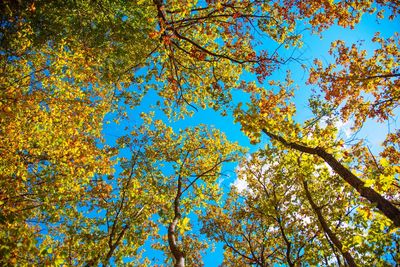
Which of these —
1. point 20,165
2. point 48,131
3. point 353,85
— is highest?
point 353,85

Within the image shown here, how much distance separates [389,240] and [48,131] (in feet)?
44.5

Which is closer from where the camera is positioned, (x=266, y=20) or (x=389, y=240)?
(x=389, y=240)

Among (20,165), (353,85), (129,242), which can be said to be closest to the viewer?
(20,165)

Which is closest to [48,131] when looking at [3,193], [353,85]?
[3,193]

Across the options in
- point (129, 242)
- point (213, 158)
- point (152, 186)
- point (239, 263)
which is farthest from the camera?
point (239, 263)

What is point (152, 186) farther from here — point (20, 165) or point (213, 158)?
point (20, 165)

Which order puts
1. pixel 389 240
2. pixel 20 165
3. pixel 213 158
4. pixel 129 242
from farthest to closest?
pixel 213 158, pixel 129 242, pixel 20 165, pixel 389 240

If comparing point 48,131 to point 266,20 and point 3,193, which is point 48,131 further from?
point 266,20

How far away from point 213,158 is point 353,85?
10304 mm

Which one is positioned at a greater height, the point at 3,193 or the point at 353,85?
the point at 353,85

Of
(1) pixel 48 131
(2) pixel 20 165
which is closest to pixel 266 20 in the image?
(1) pixel 48 131

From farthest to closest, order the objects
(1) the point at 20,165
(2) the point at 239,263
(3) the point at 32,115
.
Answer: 1. (2) the point at 239,263
2. (3) the point at 32,115
3. (1) the point at 20,165

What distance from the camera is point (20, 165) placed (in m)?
10.0

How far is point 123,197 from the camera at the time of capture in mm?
16953
